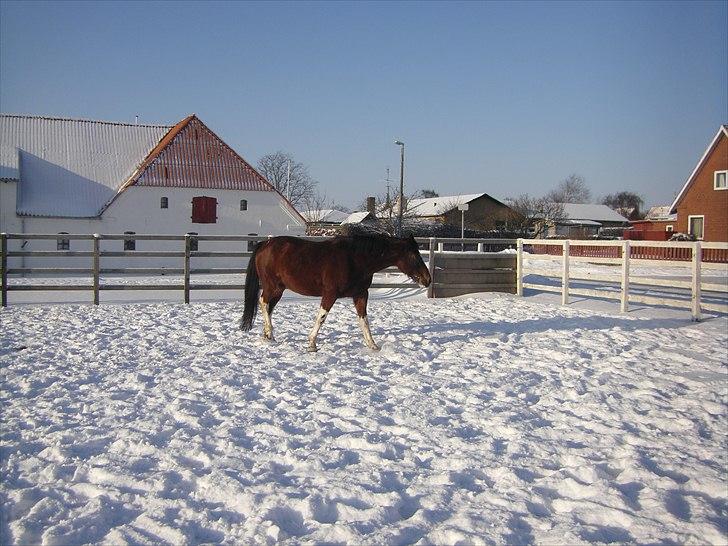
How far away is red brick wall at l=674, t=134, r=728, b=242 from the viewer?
27.2 metres

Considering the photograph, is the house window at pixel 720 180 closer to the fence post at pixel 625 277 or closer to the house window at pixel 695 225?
the house window at pixel 695 225

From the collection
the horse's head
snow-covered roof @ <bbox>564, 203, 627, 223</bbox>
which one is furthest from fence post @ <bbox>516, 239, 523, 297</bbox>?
snow-covered roof @ <bbox>564, 203, 627, 223</bbox>

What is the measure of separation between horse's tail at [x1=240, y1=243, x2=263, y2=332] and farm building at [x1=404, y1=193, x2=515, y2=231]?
1838 inches

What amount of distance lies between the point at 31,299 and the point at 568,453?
36.9 feet

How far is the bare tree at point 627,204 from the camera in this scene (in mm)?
74938

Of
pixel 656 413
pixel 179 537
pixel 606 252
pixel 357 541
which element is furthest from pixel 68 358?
pixel 606 252

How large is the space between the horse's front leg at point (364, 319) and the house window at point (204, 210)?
2310 centimetres

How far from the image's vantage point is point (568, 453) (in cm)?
379

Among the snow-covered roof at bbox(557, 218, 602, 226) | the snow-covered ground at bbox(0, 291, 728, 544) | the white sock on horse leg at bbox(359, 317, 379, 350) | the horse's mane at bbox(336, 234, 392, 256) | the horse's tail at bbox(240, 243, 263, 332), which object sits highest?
the snow-covered roof at bbox(557, 218, 602, 226)

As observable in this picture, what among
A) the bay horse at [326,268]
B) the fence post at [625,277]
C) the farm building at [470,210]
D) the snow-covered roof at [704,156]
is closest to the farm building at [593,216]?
the farm building at [470,210]

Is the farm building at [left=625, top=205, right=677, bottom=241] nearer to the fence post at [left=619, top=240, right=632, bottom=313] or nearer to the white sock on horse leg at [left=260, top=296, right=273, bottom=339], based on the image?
the fence post at [left=619, top=240, right=632, bottom=313]

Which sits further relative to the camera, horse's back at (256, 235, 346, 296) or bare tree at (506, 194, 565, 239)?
bare tree at (506, 194, 565, 239)

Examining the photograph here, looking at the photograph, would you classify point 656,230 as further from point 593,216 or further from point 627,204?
point 627,204

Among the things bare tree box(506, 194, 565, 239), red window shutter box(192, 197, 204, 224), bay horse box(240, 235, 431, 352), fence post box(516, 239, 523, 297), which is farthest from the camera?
bare tree box(506, 194, 565, 239)
